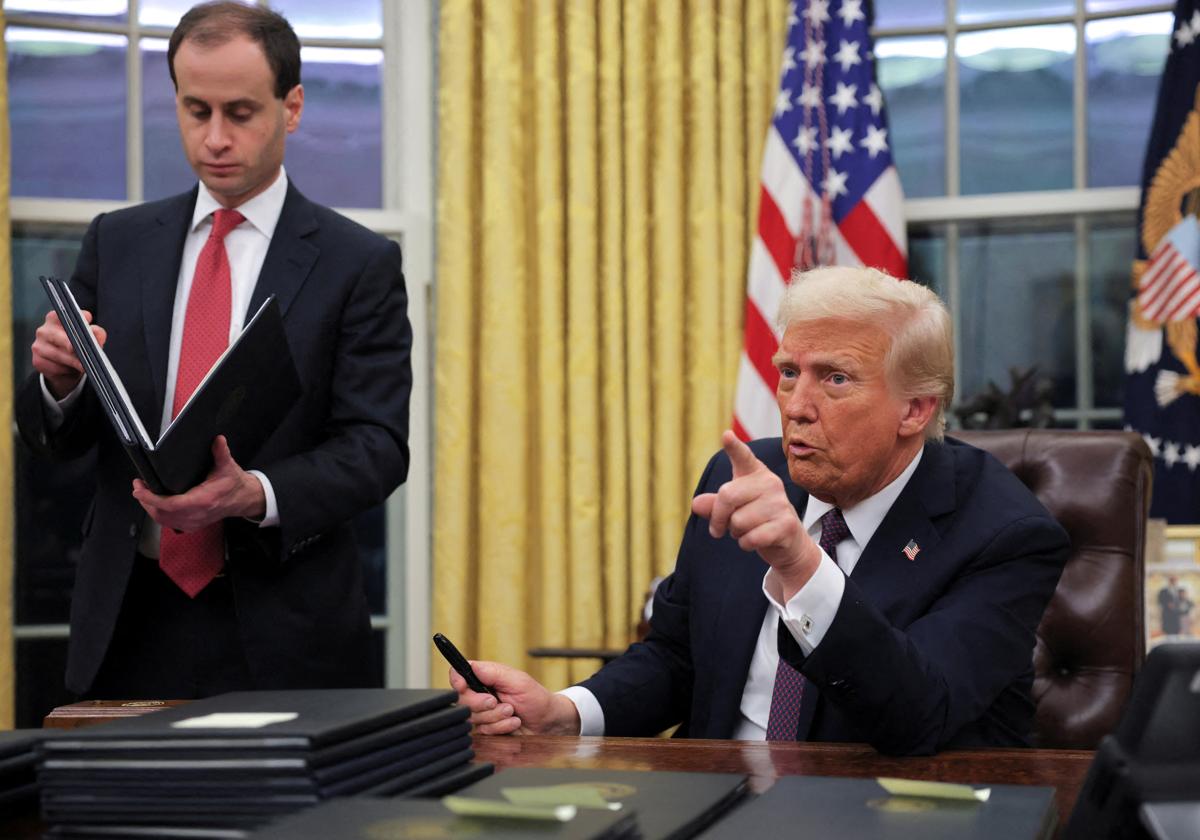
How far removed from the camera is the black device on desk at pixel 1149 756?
917mm

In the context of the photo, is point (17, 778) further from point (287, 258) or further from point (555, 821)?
point (287, 258)

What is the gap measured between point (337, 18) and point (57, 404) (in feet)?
7.87

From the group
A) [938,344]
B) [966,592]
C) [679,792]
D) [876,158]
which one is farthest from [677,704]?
[876,158]

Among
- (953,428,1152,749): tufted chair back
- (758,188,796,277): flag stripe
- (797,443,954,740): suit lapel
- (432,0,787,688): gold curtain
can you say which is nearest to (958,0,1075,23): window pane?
(432,0,787,688): gold curtain

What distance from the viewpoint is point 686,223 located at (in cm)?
399

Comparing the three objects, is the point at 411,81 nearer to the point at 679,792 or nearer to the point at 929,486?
the point at 929,486

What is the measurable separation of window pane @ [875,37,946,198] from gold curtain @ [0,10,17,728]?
7.71 ft

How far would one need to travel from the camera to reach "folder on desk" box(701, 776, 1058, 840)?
1045 millimetres

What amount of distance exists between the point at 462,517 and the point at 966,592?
2.27 m

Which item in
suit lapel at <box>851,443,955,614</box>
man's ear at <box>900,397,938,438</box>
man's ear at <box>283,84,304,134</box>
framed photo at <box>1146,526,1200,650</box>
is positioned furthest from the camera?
framed photo at <box>1146,526,1200,650</box>

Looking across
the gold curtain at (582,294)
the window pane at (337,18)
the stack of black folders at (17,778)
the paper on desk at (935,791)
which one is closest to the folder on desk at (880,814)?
the paper on desk at (935,791)

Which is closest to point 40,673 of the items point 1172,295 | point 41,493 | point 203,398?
point 41,493

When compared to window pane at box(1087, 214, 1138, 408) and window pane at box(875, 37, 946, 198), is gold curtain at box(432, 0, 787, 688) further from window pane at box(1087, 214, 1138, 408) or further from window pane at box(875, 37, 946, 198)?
window pane at box(1087, 214, 1138, 408)

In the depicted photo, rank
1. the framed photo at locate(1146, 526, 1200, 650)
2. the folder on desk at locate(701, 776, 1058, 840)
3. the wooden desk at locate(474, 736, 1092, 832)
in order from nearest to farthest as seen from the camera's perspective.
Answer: the folder on desk at locate(701, 776, 1058, 840), the wooden desk at locate(474, 736, 1092, 832), the framed photo at locate(1146, 526, 1200, 650)
